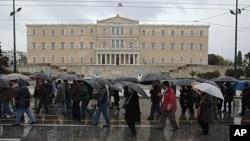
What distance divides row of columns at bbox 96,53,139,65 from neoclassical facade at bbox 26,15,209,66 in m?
0.27

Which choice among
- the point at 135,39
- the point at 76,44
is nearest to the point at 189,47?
the point at 135,39

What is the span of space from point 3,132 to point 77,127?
90.5 inches

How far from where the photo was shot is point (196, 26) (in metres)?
88.2

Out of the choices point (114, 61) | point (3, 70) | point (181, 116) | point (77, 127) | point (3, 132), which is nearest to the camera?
point (3, 132)

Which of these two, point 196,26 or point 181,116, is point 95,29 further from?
point 181,116

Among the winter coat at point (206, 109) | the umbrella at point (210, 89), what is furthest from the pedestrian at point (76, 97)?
the winter coat at point (206, 109)

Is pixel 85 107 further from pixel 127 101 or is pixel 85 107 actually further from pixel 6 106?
pixel 127 101

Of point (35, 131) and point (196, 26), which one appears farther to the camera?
point (196, 26)

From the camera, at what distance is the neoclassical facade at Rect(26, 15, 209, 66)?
8694 cm

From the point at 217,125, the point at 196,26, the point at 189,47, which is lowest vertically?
the point at 217,125

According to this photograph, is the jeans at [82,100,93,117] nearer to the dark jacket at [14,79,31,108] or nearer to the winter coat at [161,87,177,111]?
the dark jacket at [14,79,31,108]

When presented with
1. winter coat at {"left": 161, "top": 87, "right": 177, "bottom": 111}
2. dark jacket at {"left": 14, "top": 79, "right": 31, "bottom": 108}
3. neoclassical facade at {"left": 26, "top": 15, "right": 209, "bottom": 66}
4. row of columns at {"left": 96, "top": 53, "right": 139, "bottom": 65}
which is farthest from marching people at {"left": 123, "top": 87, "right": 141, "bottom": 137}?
neoclassical facade at {"left": 26, "top": 15, "right": 209, "bottom": 66}

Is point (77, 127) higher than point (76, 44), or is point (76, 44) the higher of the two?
point (76, 44)

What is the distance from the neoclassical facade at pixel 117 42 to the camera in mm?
86938
